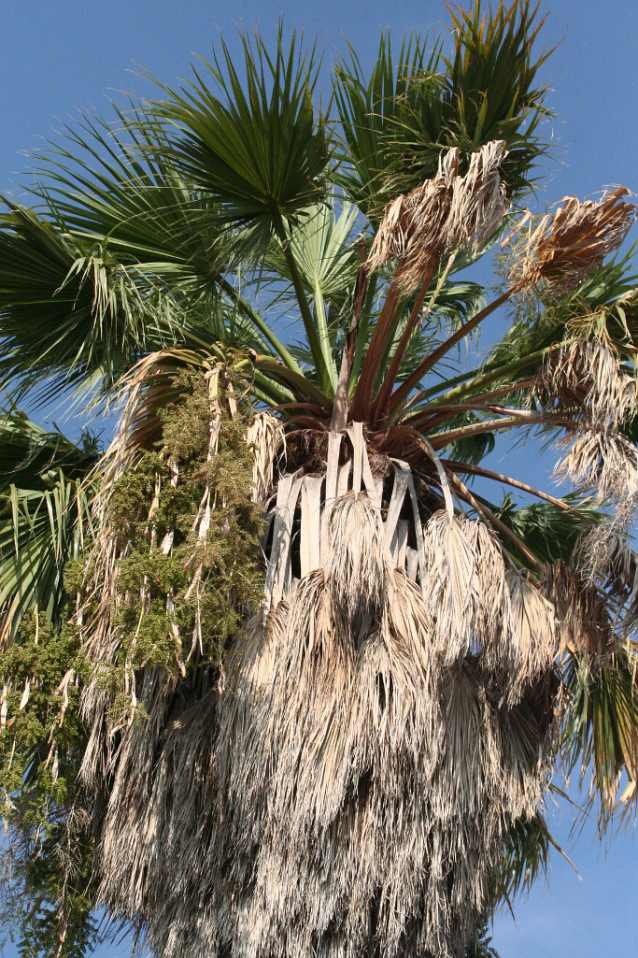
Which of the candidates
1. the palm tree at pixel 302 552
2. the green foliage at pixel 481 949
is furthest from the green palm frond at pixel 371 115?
the green foliage at pixel 481 949

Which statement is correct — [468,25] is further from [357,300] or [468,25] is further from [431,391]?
A: [431,391]

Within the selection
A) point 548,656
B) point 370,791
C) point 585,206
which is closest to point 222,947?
point 370,791

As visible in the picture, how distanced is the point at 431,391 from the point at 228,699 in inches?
100

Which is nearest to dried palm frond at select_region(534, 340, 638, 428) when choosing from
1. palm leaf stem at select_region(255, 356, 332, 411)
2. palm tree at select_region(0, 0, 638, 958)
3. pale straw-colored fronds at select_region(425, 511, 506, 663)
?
palm tree at select_region(0, 0, 638, 958)

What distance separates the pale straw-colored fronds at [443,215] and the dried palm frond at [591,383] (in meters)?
0.82

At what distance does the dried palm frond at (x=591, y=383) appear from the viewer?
5359 mm

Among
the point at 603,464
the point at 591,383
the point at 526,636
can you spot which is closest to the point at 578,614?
the point at 526,636

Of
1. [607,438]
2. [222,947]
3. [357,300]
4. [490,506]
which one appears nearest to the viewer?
[222,947]

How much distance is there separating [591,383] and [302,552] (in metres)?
1.84

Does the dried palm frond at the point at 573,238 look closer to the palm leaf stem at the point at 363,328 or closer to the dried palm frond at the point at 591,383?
the dried palm frond at the point at 591,383

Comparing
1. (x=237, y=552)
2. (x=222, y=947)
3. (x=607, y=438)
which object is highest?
(x=607, y=438)

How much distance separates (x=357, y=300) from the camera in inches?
242

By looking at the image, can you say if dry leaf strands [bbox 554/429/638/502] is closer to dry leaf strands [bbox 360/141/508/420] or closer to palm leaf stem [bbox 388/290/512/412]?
palm leaf stem [bbox 388/290/512/412]

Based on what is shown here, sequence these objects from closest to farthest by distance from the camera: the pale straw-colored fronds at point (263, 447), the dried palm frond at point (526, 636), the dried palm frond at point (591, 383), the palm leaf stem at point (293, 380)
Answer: the dried palm frond at point (526, 636), the pale straw-colored fronds at point (263, 447), the dried palm frond at point (591, 383), the palm leaf stem at point (293, 380)
